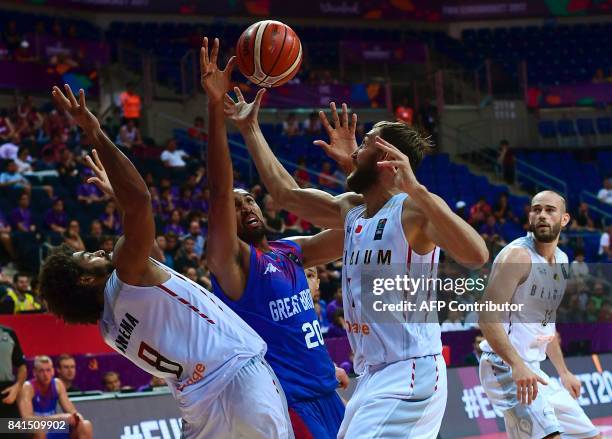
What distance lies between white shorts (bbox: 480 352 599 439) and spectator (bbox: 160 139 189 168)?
1138 centimetres

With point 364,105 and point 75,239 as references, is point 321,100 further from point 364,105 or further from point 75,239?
point 75,239

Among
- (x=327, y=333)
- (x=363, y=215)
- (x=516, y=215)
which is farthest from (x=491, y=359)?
(x=516, y=215)

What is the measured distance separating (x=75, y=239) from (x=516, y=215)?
10301mm

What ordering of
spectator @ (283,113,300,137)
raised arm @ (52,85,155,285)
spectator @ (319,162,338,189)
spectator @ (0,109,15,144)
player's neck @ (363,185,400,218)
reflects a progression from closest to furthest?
raised arm @ (52,85,155,285) < player's neck @ (363,185,400,218) < spectator @ (0,109,15,144) < spectator @ (319,162,338,189) < spectator @ (283,113,300,137)

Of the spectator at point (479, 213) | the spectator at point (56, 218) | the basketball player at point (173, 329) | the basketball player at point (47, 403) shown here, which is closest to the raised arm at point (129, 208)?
the basketball player at point (173, 329)

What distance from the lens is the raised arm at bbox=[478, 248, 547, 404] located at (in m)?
5.90

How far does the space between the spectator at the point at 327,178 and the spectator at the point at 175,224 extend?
164 inches

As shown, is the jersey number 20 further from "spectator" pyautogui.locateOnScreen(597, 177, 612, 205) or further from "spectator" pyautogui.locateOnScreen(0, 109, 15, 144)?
"spectator" pyautogui.locateOnScreen(597, 177, 612, 205)

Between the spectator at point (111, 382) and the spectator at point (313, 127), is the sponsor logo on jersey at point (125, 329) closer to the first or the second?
the spectator at point (111, 382)

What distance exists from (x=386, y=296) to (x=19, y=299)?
25.6 feet

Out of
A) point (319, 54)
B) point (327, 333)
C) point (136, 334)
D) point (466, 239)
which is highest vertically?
point (319, 54)

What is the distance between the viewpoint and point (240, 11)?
2497 cm

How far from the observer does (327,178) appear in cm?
1836

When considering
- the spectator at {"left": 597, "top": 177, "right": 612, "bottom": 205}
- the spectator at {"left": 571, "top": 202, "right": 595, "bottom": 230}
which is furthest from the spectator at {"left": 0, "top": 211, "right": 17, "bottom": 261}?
the spectator at {"left": 597, "top": 177, "right": 612, "bottom": 205}
